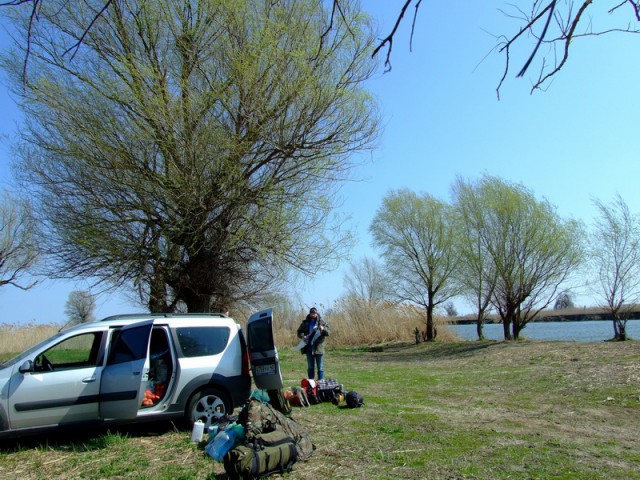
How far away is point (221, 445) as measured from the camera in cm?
583

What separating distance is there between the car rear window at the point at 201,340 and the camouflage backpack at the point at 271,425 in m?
1.50

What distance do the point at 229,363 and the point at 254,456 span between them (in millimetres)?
2822

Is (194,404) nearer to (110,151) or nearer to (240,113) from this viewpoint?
(110,151)

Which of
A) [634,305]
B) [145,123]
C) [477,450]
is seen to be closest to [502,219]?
[634,305]

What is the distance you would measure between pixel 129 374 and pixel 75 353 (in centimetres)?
106

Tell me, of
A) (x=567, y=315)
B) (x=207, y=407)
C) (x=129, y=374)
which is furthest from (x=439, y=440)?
(x=567, y=315)

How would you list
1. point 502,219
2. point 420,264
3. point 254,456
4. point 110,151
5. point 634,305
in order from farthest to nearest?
point 420,264 → point 502,219 → point 634,305 → point 110,151 → point 254,456

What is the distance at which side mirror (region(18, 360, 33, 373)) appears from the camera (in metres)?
6.53

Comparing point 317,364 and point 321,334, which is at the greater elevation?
point 321,334

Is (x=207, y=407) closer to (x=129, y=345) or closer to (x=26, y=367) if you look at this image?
(x=129, y=345)

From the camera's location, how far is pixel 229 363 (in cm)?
780

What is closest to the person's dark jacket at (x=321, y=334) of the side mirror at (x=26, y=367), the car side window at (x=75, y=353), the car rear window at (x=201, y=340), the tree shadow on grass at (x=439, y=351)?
the car rear window at (x=201, y=340)

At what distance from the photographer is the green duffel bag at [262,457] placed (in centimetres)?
498

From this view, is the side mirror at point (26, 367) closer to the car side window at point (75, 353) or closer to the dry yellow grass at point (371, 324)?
the car side window at point (75, 353)
